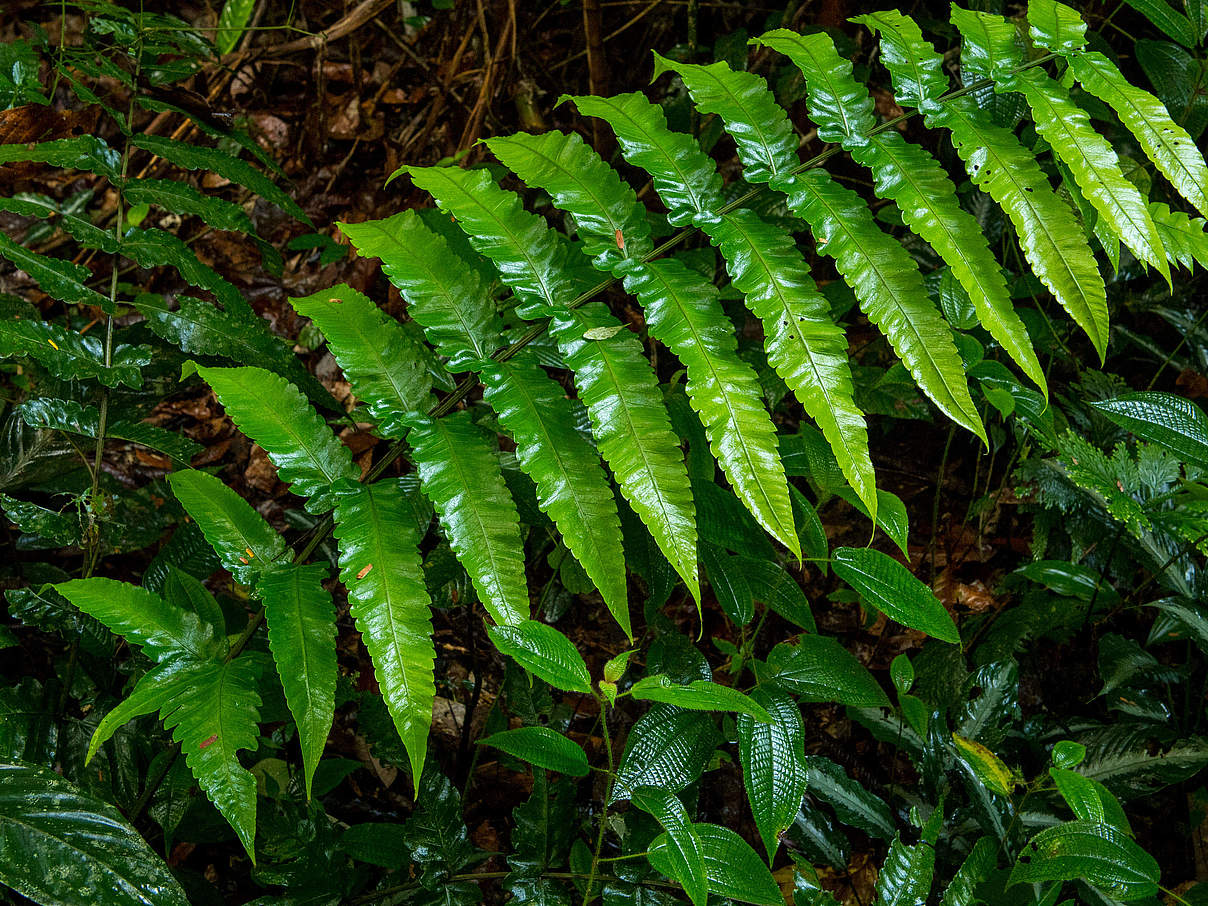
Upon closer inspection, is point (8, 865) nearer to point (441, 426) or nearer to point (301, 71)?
point (441, 426)

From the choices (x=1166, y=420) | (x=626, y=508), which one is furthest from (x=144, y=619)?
(x=1166, y=420)

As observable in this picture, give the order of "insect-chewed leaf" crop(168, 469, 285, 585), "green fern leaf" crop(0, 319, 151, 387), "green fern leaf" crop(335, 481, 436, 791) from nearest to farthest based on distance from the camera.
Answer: "green fern leaf" crop(335, 481, 436, 791), "insect-chewed leaf" crop(168, 469, 285, 585), "green fern leaf" crop(0, 319, 151, 387)

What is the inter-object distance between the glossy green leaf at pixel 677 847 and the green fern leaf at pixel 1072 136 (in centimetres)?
123

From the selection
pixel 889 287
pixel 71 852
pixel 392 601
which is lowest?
pixel 71 852

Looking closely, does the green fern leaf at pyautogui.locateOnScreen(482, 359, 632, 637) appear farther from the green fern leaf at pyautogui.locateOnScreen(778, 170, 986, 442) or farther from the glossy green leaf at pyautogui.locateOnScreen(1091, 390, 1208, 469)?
the glossy green leaf at pyautogui.locateOnScreen(1091, 390, 1208, 469)

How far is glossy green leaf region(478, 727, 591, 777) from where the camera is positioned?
151cm

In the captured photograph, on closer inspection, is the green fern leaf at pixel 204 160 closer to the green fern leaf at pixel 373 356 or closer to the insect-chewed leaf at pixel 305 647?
the green fern leaf at pixel 373 356

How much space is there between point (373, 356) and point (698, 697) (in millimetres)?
838

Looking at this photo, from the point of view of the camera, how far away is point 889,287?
4.69 feet

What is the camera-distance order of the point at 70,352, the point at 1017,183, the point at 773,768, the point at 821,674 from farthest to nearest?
1. the point at 70,352
2. the point at 821,674
3. the point at 773,768
4. the point at 1017,183

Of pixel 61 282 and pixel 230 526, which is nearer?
pixel 230 526

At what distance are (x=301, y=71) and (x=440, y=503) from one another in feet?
12.7

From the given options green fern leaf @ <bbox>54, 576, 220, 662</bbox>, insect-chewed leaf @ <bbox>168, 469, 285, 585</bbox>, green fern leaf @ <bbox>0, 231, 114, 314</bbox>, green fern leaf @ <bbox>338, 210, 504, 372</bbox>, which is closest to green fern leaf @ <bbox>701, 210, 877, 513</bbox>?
green fern leaf @ <bbox>338, 210, 504, 372</bbox>

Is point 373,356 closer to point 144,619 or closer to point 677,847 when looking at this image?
point 144,619
